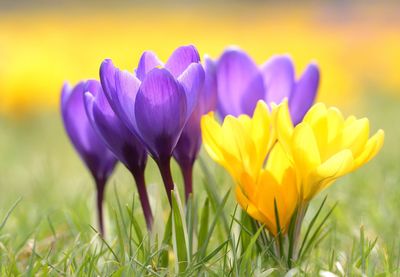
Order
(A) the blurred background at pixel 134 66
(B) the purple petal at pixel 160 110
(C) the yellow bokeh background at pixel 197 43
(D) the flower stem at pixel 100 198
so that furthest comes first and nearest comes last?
(C) the yellow bokeh background at pixel 197 43
(A) the blurred background at pixel 134 66
(D) the flower stem at pixel 100 198
(B) the purple petal at pixel 160 110

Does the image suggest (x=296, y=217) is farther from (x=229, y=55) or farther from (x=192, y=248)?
(x=229, y=55)

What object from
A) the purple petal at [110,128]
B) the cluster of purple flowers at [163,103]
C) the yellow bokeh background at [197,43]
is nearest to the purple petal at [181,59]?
the cluster of purple flowers at [163,103]

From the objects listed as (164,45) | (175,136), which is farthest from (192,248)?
(164,45)

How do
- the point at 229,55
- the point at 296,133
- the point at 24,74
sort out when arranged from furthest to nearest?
the point at 24,74 < the point at 229,55 < the point at 296,133

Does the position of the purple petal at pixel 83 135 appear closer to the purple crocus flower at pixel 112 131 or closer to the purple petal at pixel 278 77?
the purple crocus flower at pixel 112 131

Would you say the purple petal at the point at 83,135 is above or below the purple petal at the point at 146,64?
below

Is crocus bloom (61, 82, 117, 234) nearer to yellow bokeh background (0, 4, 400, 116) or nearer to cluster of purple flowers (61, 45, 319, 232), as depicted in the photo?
cluster of purple flowers (61, 45, 319, 232)
